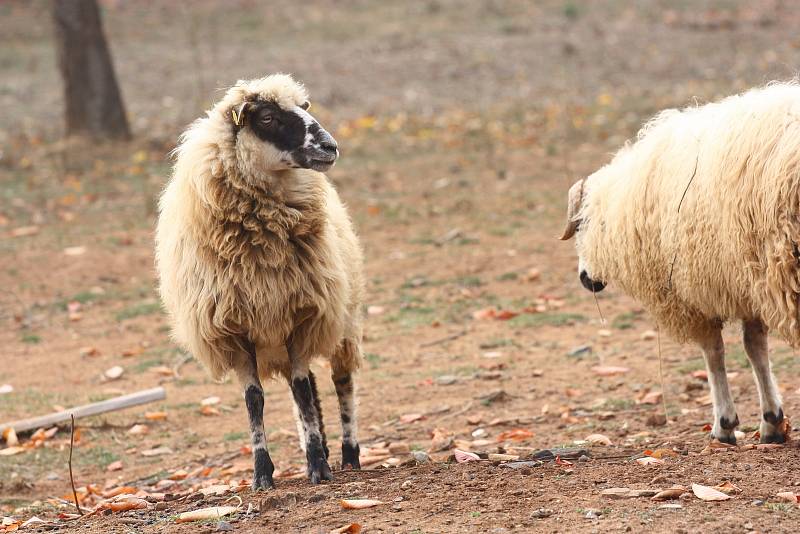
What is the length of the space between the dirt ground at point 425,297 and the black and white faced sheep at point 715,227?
750 mm

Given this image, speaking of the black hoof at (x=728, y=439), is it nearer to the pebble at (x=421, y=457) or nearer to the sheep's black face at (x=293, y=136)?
the pebble at (x=421, y=457)

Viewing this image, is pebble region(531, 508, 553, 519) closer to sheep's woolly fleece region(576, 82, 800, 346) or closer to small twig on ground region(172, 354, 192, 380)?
sheep's woolly fleece region(576, 82, 800, 346)

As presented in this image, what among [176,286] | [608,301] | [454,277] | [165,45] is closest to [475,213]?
[454,277]

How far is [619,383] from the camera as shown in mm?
8414

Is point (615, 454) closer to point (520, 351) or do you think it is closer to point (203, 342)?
point (203, 342)

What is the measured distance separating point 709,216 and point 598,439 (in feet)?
5.69

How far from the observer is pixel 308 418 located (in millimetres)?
6320

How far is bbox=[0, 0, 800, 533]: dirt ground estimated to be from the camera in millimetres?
5551

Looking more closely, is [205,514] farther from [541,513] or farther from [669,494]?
[669,494]

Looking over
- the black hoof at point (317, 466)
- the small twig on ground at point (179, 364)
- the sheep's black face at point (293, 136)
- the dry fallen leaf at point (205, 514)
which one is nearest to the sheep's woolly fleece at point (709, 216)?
the sheep's black face at point (293, 136)

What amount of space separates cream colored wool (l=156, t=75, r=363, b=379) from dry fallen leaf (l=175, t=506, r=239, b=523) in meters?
1.10

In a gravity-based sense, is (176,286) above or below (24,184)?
below

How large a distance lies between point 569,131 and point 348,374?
434 inches

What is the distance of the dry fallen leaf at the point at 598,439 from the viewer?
689 cm
